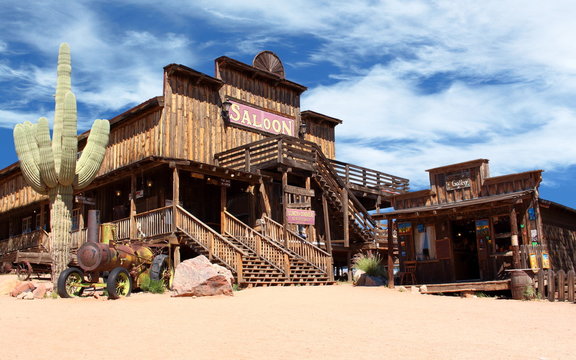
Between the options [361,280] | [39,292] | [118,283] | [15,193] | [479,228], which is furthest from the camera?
[15,193]

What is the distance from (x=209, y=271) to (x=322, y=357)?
24.9 ft

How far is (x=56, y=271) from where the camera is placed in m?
15.1

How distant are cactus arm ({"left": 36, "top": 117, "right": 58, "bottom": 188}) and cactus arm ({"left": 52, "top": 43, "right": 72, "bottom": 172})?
0.15 m

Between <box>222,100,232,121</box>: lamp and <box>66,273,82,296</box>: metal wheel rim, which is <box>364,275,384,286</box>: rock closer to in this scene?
<box>66,273,82,296</box>: metal wheel rim

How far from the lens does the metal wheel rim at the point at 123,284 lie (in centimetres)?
1395

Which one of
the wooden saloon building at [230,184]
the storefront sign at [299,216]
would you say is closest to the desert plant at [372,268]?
the wooden saloon building at [230,184]

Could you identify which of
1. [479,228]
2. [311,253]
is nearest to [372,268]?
[311,253]

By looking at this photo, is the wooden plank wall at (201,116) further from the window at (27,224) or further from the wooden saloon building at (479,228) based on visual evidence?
the window at (27,224)

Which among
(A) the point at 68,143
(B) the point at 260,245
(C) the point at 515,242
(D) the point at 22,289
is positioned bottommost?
(D) the point at 22,289

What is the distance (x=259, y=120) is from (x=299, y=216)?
7.79 m

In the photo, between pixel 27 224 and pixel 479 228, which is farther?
pixel 27 224

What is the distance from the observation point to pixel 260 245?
63.1ft

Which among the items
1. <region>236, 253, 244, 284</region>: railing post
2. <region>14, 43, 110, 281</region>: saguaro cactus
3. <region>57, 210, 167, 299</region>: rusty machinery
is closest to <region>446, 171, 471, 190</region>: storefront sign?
<region>236, 253, 244, 284</region>: railing post

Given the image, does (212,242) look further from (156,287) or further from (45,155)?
(45,155)
